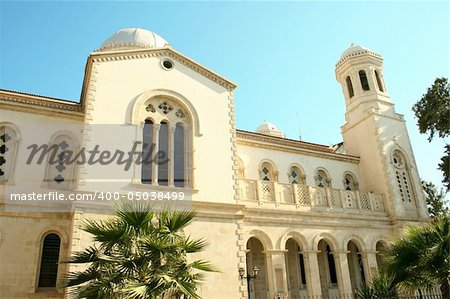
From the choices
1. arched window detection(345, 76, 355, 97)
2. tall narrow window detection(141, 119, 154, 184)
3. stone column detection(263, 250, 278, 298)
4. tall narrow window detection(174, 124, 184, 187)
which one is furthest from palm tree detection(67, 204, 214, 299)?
arched window detection(345, 76, 355, 97)

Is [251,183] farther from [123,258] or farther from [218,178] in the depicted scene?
[123,258]

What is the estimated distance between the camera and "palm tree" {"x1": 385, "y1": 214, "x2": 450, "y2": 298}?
998 cm

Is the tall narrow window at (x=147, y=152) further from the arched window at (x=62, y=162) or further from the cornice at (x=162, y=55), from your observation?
the cornice at (x=162, y=55)

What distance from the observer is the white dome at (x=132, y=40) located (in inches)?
814

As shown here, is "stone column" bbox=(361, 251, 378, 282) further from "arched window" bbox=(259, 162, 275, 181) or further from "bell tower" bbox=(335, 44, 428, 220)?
"arched window" bbox=(259, 162, 275, 181)

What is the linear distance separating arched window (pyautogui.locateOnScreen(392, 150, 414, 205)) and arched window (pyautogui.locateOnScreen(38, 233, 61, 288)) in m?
18.1

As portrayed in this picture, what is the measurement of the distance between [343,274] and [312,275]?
75.7 inches

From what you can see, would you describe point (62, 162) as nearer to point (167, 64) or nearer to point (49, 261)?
point (49, 261)

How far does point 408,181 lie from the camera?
21812mm

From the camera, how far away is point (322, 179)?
846 inches

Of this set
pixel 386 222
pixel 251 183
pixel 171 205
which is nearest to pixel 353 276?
pixel 386 222

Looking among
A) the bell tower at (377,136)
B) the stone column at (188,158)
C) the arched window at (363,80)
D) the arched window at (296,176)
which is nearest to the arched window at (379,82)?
the bell tower at (377,136)

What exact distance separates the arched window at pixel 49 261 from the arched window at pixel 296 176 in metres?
12.2

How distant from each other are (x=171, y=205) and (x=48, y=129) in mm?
6318
